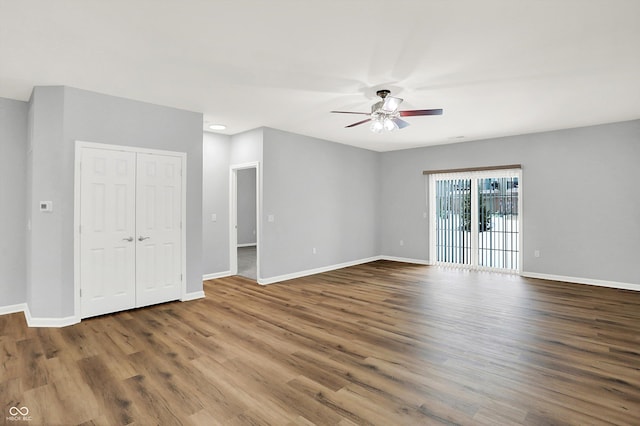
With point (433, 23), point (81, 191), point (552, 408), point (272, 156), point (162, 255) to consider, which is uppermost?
point (433, 23)

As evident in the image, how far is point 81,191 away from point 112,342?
6.11ft

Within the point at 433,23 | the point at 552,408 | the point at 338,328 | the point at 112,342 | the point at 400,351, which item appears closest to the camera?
the point at 552,408

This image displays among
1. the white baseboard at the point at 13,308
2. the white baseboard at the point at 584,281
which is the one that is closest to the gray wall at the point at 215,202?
the white baseboard at the point at 13,308

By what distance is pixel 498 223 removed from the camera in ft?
22.3

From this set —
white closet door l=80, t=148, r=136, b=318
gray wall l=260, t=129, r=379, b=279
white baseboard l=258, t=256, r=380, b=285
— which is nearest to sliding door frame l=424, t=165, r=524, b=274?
gray wall l=260, t=129, r=379, b=279

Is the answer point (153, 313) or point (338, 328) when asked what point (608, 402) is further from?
point (153, 313)

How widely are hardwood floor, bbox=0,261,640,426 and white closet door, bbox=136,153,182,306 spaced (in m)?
0.29

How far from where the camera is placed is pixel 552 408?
7.31 ft

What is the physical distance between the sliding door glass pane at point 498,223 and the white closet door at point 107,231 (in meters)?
6.54

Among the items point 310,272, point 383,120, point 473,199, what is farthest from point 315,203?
point 473,199

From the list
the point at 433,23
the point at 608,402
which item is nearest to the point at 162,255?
the point at 433,23

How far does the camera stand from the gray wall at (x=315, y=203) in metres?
5.88

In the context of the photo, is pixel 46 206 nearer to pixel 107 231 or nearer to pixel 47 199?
pixel 47 199

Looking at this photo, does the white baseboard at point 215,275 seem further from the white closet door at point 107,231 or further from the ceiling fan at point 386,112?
the ceiling fan at point 386,112
